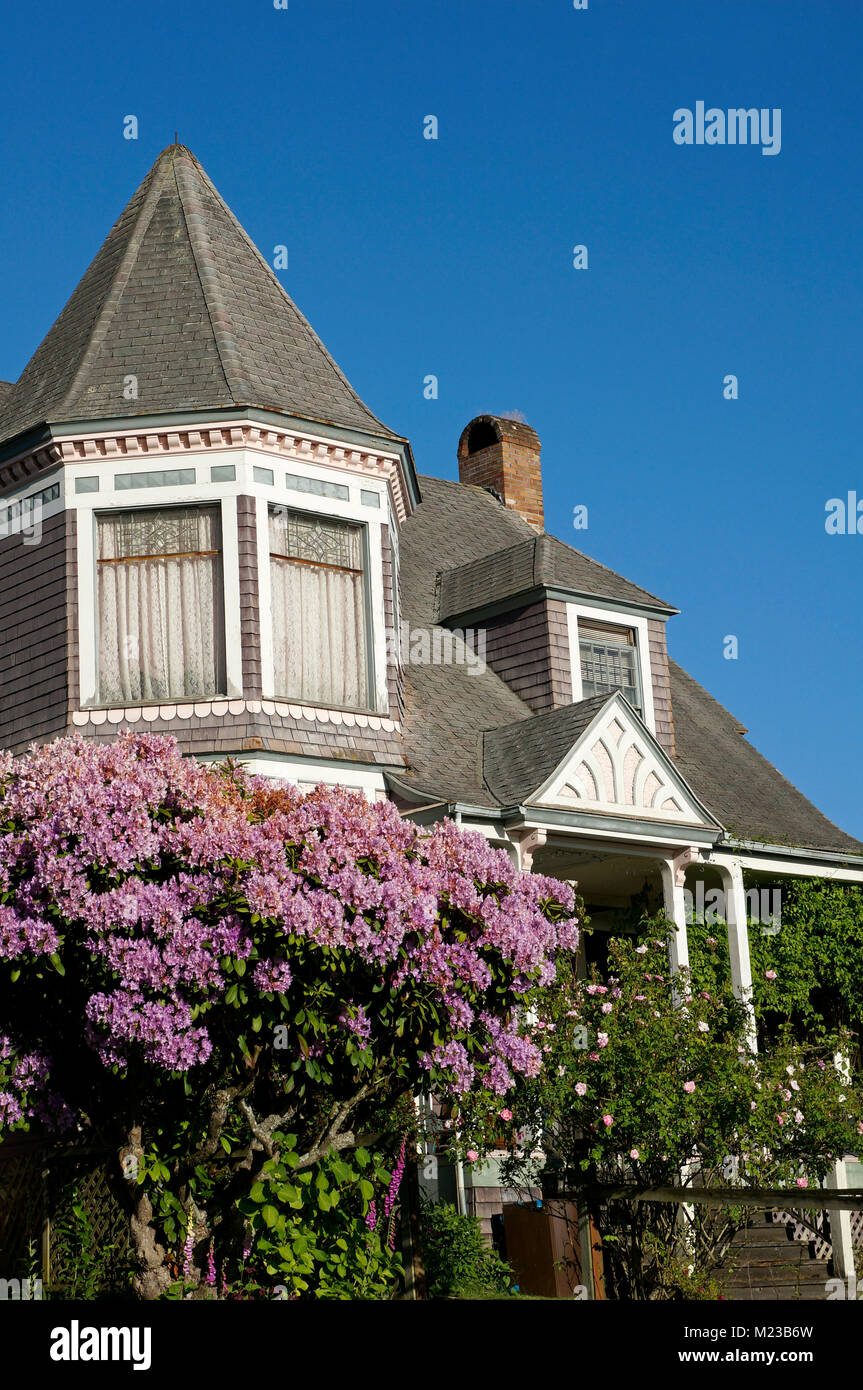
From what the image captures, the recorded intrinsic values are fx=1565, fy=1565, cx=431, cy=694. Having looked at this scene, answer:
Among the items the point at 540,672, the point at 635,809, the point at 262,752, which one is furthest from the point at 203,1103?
the point at 540,672

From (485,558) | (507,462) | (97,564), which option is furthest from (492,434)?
(97,564)

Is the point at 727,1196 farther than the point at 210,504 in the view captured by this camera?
No

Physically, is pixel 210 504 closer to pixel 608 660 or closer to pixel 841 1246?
pixel 608 660

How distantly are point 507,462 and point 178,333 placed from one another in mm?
9392

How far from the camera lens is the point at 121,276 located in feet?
58.7

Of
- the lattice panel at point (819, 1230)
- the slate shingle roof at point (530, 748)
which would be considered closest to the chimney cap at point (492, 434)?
the slate shingle roof at point (530, 748)

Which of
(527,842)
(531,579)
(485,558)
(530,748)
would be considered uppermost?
(485,558)

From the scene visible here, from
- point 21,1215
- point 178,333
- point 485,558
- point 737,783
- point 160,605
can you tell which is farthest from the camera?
point 737,783

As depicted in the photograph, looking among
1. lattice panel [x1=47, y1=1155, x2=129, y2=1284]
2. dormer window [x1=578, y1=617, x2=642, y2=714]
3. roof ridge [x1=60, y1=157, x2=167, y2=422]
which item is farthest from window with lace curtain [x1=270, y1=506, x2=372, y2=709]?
lattice panel [x1=47, y1=1155, x2=129, y2=1284]

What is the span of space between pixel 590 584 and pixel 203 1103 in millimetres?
11280

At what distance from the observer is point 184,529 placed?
16031mm

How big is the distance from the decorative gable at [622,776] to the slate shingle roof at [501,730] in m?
0.21

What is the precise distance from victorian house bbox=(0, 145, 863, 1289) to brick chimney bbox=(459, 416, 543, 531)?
5.87 m
